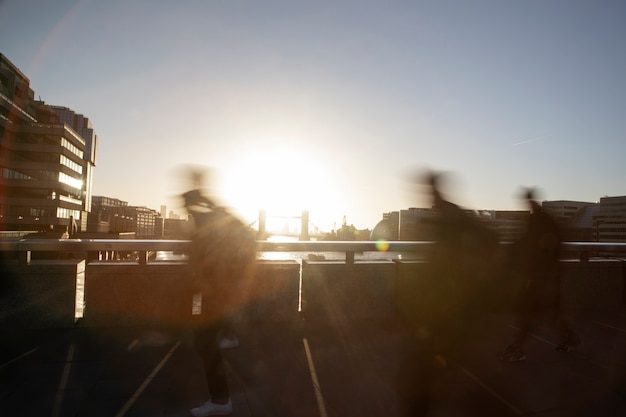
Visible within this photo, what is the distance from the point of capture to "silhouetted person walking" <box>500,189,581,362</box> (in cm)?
455

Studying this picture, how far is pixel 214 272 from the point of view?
3285mm

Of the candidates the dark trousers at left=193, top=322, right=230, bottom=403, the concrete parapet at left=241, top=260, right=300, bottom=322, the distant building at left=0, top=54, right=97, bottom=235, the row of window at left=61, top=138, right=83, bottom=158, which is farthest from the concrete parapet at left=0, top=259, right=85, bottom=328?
the row of window at left=61, top=138, right=83, bottom=158

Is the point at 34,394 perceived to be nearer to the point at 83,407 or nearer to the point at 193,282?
the point at 83,407

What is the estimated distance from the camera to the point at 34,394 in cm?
337

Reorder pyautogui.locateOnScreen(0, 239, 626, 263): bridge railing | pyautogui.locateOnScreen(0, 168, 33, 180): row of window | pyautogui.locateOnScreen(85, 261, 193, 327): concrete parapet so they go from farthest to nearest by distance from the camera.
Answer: pyautogui.locateOnScreen(0, 168, 33, 180): row of window
pyautogui.locateOnScreen(85, 261, 193, 327): concrete parapet
pyautogui.locateOnScreen(0, 239, 626, 263): bridge railing

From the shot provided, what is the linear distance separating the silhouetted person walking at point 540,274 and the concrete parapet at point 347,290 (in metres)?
1.85

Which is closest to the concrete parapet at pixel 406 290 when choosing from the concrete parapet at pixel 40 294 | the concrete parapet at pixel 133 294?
the concrete parapet at pixel 133 294

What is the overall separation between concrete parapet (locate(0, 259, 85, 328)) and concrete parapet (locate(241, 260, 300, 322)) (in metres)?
2.18

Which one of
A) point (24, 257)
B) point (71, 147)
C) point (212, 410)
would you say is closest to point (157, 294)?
point (24, 257)

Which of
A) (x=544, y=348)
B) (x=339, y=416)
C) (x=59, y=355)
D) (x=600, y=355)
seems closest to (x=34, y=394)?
(x=59, y=355)

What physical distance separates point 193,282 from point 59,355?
7.03 ft

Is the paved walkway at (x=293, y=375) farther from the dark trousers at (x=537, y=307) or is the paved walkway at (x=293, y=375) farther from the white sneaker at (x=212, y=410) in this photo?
the dark trousers at (x=537, y=307)

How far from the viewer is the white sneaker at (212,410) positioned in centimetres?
305

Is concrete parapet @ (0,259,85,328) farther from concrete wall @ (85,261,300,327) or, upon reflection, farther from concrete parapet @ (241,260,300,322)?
concrete parapet @ (241,260,300,322)
